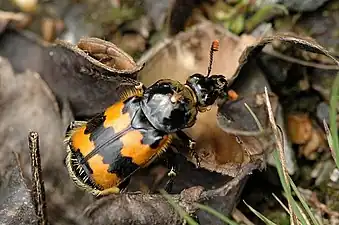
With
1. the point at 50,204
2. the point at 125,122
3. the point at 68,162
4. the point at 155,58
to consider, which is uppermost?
the point at 155,58

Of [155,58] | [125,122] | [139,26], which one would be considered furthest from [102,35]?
[125,122]

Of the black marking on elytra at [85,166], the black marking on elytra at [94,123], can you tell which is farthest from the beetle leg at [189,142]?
Answer: the black marking on elytra at [85,166]

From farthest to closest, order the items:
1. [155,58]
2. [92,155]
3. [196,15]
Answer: [196,15], [155,58], [92,155]

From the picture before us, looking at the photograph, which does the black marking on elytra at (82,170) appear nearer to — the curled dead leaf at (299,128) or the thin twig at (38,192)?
the thin twig at (38,192)

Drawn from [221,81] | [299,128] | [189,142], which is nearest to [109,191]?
[189,142]

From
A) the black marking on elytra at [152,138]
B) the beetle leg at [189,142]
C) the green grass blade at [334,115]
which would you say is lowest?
the black marking on elytra at [152,138]

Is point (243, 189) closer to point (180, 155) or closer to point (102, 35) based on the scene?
point (180, 155)

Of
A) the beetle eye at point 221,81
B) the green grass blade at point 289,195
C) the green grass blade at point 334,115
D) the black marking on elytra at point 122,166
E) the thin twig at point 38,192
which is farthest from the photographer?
the beetle eye at point 221,81

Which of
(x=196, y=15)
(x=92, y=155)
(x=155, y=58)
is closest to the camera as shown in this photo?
(x=92, y=155)
